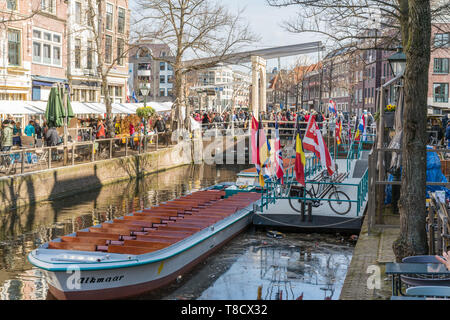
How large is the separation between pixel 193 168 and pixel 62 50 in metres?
12.7

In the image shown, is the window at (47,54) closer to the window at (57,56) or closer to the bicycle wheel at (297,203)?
the window at (57,56)

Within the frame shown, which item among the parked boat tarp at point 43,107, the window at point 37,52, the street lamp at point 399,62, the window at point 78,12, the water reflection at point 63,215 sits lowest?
the water reflection at point 63,215

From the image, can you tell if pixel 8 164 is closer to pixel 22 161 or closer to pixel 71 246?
pixel 22 161

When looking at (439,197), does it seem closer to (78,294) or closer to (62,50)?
(78,294)

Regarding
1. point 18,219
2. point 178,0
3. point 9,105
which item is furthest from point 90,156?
point 178,0

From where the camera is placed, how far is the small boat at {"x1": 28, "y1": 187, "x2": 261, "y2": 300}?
30.7 feet

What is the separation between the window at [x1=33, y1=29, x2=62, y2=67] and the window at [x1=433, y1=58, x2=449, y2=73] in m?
37.0

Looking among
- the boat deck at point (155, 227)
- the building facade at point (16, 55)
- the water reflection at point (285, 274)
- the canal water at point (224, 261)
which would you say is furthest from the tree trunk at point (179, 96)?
the water reflection at point (285, 274)

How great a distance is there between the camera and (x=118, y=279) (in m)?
9.71

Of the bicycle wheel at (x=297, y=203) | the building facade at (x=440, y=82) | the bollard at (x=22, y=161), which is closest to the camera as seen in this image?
the bicycle wheel at (x=297, y=203)

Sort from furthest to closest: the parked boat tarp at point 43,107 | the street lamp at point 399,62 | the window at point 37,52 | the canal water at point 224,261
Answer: the window at point 37,52
the parked boat tarp at point 43,107
the street lamp at point 399,62
the canal water at point 224,261

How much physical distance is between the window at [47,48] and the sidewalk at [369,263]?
27.5 meters

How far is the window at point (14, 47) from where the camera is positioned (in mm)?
31819

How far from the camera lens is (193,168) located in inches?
1289
